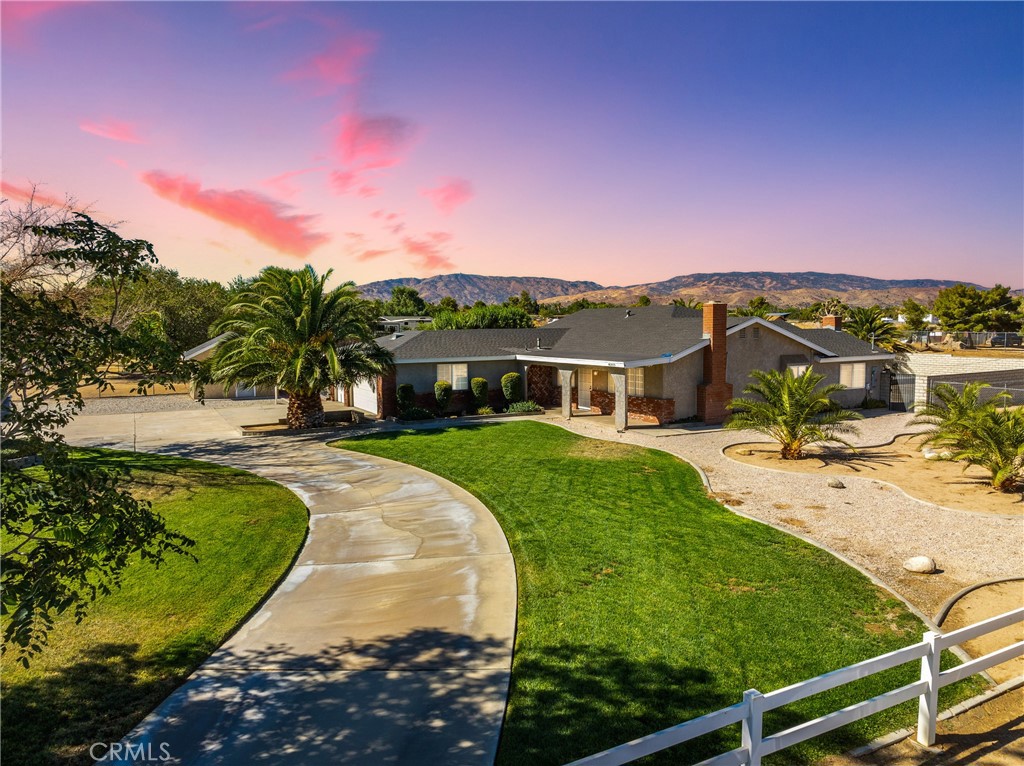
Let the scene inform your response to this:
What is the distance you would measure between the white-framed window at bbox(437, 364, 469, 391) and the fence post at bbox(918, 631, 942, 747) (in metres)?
24.3

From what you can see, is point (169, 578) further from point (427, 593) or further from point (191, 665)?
point (427, 593)

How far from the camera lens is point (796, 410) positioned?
19.0m

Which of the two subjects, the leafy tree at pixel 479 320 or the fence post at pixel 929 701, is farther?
the leafy tree at pixel 479 320

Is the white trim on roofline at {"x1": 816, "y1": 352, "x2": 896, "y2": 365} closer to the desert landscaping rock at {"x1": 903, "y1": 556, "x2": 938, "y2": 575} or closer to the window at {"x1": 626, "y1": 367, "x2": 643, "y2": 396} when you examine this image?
the window at {"x1": 626, "y1": 367, "x2": 643, "y2": 396}

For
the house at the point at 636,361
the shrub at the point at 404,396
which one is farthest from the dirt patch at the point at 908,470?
the shrub at the point at 404,396

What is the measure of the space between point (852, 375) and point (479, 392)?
1818cm

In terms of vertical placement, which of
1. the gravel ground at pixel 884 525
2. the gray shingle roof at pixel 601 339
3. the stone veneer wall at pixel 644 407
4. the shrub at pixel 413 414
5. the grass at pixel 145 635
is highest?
the gray shingle roof at pixel 601 339

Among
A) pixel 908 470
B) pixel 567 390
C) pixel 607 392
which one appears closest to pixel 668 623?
pixel 908 470

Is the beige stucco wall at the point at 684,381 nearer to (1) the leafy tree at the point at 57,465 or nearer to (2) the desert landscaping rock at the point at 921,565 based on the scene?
(2) the desert landscaping rock at the point at 921,565

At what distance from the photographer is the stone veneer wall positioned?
83.8 feet

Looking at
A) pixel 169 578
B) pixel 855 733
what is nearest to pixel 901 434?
pixel 855 733

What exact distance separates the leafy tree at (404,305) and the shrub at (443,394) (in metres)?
71.4

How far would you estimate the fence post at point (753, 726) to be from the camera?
5035 mm

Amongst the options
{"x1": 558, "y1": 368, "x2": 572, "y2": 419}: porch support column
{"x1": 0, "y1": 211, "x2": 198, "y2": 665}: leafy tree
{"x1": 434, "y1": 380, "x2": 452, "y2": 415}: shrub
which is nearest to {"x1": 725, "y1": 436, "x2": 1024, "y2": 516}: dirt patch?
{"x1": 558, "y1": 368, "x2": 572, "y2": 419}: porch support column
